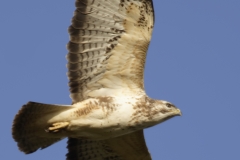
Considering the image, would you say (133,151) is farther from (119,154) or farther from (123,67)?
(123,67)

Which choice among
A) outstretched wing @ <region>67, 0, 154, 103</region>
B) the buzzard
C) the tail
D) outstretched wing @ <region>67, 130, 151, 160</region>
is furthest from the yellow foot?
outstretched wing @ <region>67, 130, 151, 160</region>

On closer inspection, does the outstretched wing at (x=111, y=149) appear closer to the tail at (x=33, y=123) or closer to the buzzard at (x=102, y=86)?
the buzzard at (x=102, y=86)

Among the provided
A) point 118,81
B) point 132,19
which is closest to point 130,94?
point 118,81

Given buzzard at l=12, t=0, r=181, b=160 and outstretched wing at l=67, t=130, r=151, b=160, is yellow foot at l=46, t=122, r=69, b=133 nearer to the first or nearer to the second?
buzzard at l=12, t=0, r=181, b=160

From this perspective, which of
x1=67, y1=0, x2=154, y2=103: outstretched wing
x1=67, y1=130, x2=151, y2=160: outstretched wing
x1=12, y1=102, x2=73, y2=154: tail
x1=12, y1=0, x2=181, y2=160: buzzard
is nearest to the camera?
x1=12, y1=102, x2=73, y2=154: tail

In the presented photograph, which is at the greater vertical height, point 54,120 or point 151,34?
point 151,34

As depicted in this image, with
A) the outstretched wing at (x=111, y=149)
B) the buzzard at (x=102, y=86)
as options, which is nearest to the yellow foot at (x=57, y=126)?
the buzzard at (x=102, y=86)

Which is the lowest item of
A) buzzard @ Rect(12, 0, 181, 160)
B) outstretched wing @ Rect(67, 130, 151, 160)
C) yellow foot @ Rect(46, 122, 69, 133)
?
outstretched wing @ Rect(67, 130, 151, 160)
